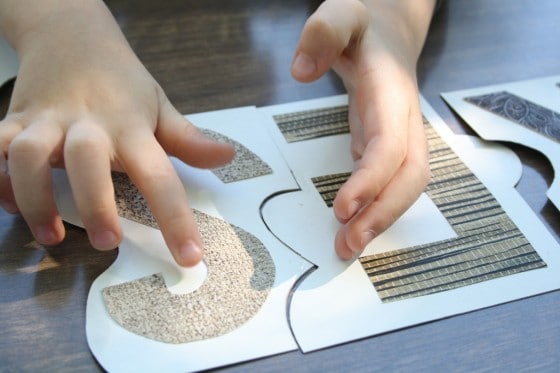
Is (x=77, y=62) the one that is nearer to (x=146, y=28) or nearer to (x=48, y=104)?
(x=48, y=104)

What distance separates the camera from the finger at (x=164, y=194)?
39 centimetres

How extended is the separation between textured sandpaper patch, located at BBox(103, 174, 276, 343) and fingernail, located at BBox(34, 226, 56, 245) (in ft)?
0.18

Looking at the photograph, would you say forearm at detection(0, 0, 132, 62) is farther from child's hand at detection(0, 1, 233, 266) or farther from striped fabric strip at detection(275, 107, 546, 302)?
striped fabric strip at detection(275, 107, 546, 302)

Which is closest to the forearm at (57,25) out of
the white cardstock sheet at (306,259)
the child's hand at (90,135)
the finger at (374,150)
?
the child's hand at (90,135)

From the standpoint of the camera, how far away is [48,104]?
1.40 ft

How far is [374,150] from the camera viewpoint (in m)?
0.42

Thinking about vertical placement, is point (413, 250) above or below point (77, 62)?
below

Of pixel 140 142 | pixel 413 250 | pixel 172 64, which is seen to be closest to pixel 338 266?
pixel 413 250

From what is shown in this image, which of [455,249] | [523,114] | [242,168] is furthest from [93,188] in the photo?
[523,114]

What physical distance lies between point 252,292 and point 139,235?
0.09 m

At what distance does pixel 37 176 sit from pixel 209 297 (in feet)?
0.45

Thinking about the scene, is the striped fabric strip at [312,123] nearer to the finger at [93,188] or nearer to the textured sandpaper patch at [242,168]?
the textured sandpaper patch at [242,168]

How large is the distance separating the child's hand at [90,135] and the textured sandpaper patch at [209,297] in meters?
0.02

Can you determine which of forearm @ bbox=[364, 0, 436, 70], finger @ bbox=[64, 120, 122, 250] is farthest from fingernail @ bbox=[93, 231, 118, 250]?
forearm @ bbox=[364, 0, 436, 70]
